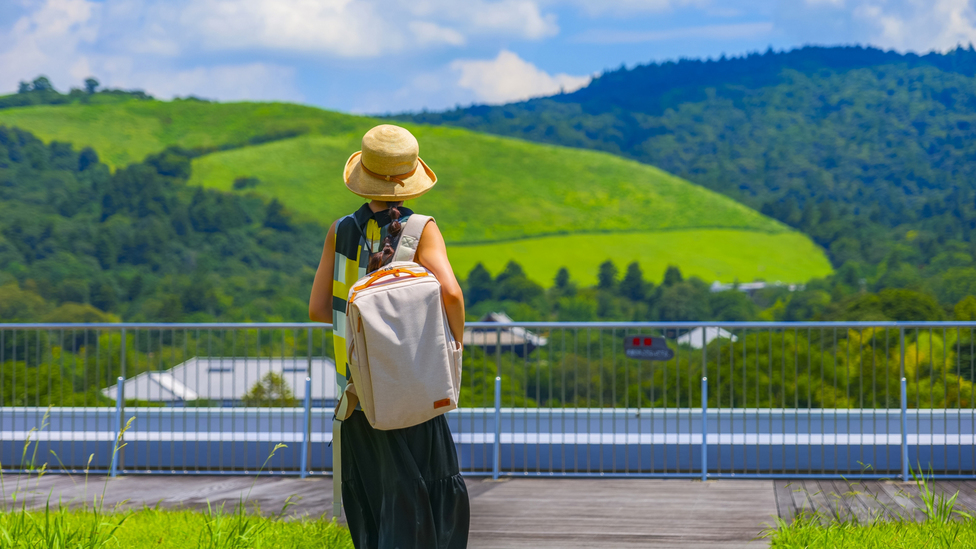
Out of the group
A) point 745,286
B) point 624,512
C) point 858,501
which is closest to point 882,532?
point 858,501

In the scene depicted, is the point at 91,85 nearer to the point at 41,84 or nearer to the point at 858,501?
the point at 41,84

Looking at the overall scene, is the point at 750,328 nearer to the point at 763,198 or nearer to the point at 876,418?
the point at 876,418

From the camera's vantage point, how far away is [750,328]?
253 inches

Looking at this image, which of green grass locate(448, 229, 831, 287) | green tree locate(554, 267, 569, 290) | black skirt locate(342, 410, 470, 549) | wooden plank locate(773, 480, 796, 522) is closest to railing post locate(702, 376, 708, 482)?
wooden plank locate(773, 480, 796, 522)

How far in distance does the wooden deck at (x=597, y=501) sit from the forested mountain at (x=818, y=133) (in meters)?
68.5

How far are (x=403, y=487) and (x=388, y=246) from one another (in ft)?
2.62

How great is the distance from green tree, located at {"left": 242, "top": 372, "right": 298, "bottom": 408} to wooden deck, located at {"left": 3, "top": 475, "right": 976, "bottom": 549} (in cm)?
61

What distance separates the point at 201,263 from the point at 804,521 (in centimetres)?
8026

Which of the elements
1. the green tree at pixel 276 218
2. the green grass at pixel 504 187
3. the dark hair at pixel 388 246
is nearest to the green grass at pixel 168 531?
the dark hair at pixel 388 246

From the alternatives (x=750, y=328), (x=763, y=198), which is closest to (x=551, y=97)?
(x=763, y=198)

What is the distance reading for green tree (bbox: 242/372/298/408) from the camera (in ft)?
21.6

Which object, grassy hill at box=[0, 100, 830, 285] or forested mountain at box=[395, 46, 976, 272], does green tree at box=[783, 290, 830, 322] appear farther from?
grassy hill at box=[0, 100, 830, 285]

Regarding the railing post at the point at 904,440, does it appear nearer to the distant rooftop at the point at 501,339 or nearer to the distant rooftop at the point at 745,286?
the distant rooftop at the point at 501,339

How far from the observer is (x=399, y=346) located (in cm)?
269
